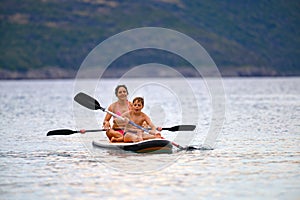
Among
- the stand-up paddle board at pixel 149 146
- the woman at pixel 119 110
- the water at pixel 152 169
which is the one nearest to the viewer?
the water at pixel 152 169

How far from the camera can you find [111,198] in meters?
21.0

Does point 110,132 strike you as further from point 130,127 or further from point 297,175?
point 297,175

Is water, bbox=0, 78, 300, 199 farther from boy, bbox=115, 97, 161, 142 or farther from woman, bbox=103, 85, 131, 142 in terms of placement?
boy, bbox=115, 97, 161, 142

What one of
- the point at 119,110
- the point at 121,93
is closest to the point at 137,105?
the point at 121,93

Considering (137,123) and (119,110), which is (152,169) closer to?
(137,123)

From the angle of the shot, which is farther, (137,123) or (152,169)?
(137,123)

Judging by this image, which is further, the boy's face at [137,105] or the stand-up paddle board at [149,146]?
the boy's face at [137,105]

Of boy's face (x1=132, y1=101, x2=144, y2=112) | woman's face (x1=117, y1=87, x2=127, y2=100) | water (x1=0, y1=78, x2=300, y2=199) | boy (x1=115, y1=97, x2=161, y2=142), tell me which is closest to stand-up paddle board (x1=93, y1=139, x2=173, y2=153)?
water (x1=0, y1=78, x2=300, y2=199)

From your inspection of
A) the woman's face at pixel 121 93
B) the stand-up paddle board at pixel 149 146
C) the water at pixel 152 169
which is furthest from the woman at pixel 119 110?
the stand-up paddle board at pixel 149 146

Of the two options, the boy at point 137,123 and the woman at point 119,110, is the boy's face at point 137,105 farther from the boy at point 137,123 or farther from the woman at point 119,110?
the woman at point 119,110

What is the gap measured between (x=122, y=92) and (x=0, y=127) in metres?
14.6

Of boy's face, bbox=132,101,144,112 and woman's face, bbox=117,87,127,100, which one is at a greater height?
woman's face, bbox=117,87,127,100

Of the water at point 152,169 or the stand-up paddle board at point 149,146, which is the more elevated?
the stand-up paddle board at point 149,146

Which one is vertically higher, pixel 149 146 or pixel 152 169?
pixel 149 146
